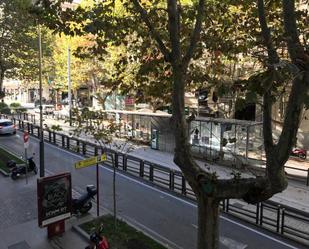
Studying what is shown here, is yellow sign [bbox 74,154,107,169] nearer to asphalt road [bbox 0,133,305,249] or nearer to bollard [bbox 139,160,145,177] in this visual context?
asphalt road [bbox 0,133,305,249]

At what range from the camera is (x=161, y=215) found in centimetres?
1099

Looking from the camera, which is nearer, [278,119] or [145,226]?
[145,226]

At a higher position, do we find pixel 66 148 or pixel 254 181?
pixel 254 181

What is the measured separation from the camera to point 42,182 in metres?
8.66

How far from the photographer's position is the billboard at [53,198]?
28.6ft

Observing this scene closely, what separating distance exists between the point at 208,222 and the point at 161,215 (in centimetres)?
494

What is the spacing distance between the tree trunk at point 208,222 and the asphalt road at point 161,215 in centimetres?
263

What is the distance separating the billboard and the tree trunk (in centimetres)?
440

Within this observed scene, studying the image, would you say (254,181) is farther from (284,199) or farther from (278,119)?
(278,119)

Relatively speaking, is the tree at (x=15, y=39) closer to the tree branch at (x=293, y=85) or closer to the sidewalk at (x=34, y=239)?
the sidewalk at (x=34, y=239)

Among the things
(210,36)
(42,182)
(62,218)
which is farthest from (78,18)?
(62,218)

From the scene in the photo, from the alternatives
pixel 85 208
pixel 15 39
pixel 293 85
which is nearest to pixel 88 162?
pixel 85 208

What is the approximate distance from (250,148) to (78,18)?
1475 cm

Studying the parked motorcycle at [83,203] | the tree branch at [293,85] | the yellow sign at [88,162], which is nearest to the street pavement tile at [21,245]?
the parked motorcycle at [83,203]
